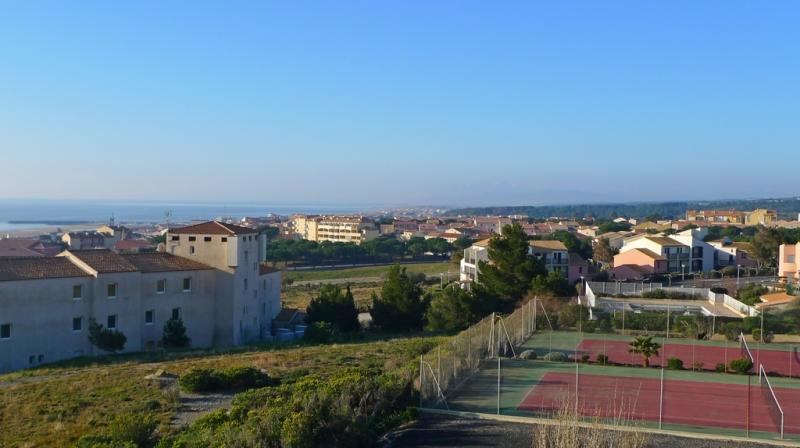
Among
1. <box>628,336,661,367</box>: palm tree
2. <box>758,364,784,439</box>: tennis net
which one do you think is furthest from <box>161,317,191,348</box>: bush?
<box>758,364,784,439</box>: tennis net

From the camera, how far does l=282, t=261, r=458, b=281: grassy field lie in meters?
75.7

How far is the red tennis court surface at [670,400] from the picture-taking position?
639 inches

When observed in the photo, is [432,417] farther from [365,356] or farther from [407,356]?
[365,356]

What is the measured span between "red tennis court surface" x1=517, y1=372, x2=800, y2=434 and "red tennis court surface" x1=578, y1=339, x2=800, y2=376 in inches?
114

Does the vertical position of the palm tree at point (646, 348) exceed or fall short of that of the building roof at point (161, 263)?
it falls short

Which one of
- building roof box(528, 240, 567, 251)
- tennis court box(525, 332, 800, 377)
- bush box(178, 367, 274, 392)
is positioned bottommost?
tennis court box(525, 332, 800, 377)

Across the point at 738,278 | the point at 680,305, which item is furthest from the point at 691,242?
the point at 680,305

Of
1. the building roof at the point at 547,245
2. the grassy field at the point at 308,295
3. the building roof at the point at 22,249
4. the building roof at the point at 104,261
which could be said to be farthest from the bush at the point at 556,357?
the building roof at the point at 22,249

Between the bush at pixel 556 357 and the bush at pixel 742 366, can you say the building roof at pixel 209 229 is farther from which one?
the bush at pixel 742 366

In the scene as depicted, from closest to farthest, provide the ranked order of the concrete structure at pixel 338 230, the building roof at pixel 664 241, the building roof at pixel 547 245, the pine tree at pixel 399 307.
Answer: the pine tree at pixel 399 307, the building roof at pixel 547 245, the building roof at pixel 664 241, the concrete structure at pixel 338 230

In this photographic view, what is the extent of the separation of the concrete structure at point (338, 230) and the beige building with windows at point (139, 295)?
8441 centimetres

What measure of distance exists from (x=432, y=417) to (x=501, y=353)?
373 inches

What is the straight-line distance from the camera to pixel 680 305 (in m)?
38.3

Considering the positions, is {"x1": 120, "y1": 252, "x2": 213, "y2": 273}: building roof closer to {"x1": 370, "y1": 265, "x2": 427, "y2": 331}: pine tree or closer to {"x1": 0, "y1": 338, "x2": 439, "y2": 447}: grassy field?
{"x1": 0, "y1": 338, "x2": 439, "y2": 447}: grassy field
